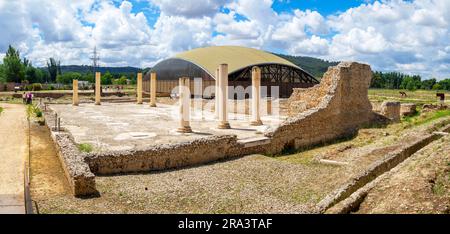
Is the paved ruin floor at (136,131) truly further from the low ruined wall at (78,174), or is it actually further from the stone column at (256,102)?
the low ruined wall at (78,174)

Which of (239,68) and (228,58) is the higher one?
(228,58)

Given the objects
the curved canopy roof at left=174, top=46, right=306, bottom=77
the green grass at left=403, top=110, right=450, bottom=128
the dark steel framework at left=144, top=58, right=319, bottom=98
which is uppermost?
the curved canopy roof at left=174, top=46, right=306, bottom=77

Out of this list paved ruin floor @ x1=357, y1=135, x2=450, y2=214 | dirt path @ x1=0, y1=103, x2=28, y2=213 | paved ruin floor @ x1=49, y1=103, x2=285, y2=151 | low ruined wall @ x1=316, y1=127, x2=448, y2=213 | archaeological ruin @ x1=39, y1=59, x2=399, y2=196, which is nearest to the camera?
paved ruin floor @ x1=357, y1=135, x2=450, y2=214

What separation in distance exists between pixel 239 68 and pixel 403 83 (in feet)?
270

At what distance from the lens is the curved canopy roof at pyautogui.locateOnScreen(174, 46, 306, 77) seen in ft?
154

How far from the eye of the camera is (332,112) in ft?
70.6

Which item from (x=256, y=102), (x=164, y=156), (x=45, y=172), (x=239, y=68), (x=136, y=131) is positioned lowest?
(x=45, y=172)

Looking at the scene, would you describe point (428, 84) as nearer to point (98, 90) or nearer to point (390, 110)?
point (390, 110)

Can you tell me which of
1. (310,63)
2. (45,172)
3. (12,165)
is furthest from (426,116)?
(310,63)

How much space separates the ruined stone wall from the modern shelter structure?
790 inches

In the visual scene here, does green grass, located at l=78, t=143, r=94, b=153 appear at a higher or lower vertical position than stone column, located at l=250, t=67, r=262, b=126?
lower

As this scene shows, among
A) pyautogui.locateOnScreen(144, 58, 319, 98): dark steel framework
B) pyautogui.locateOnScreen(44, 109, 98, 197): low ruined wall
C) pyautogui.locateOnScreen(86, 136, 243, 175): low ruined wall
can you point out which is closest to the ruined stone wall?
pyautogui.locateOnScreen(86, 136, 243, 175): low ruined wall

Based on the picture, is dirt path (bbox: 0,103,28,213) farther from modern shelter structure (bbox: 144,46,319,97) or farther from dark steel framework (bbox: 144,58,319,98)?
modern shelter structure (bbox: 144,46,319,97)

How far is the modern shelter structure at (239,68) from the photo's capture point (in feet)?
151
